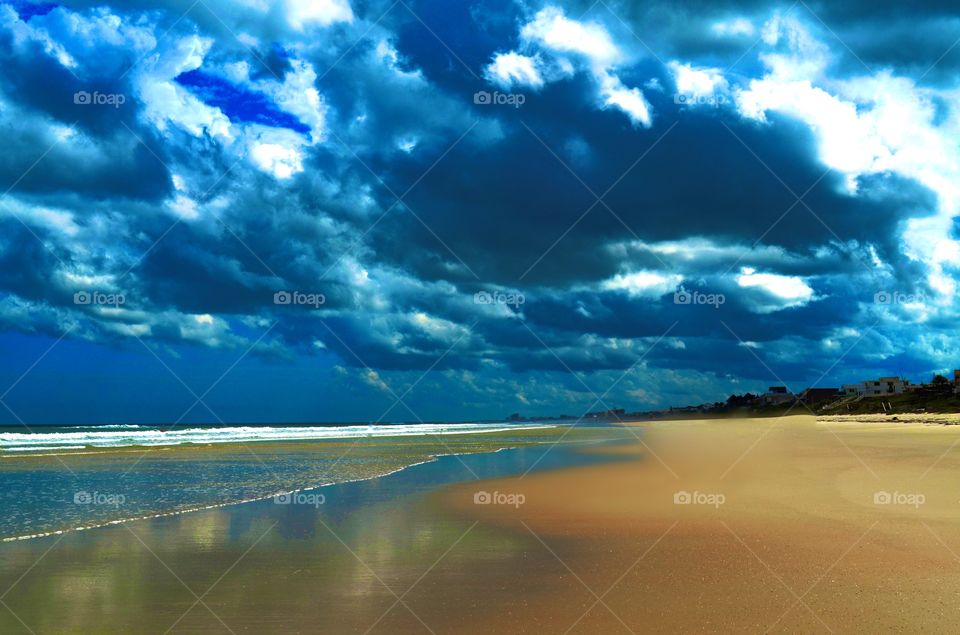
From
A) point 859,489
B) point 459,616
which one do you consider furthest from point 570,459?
point 459,616

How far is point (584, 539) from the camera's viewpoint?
41.3 feet

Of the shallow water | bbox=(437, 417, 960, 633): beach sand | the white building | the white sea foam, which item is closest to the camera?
bbox=(437, 417, 960, 633): beach sand

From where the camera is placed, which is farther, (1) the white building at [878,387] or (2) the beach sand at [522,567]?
(1) the white building at [878,387]

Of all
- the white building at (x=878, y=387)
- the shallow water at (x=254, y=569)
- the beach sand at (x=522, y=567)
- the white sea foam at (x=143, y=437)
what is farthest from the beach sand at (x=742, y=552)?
the white building at (x=878, y=387)

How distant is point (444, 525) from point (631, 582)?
5400 mm

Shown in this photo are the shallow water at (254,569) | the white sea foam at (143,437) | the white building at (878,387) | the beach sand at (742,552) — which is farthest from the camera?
the white building at (878,387)

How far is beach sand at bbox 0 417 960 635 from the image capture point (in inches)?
315

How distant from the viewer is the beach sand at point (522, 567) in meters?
7.99

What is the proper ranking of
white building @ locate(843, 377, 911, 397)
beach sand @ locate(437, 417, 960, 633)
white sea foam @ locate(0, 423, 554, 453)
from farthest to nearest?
white building @ locate(843, 377, 911, 397) < white sea foam @ locate(0, 423, 554, 453) < beach sand @ locate(437, 417, 960, 633)

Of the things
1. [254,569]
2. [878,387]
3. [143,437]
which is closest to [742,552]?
[254,569]

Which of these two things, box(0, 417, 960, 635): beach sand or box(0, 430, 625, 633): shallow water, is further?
box(0, 430, 625, 633): shallow water

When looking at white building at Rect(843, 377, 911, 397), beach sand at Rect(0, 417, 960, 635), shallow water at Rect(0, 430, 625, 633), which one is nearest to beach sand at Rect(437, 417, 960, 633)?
beach sand at Rect(0, 417, 960, 635)

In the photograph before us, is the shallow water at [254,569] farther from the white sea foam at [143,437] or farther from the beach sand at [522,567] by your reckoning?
the white sea foam at [143,437]

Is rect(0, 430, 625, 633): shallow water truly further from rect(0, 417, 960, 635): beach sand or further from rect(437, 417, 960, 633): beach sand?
rect(437, 417, 960, 633): beach sand
